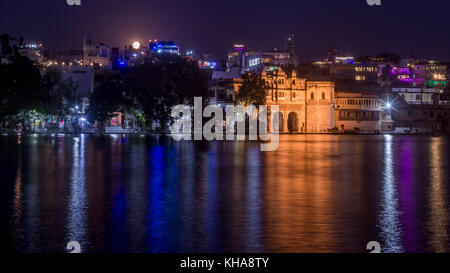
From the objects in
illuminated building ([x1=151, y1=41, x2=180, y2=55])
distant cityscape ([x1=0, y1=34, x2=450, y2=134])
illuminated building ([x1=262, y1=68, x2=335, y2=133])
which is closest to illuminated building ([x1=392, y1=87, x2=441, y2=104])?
distant cityscape ([x1=0, y1=34, x2=450, y2=134])

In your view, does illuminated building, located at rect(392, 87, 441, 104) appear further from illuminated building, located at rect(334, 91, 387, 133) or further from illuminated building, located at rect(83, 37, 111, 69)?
illuminated building, located at rect(83, 37, 111, 69)

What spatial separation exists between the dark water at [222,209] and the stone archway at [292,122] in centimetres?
10228

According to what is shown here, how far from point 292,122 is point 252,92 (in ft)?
86.2

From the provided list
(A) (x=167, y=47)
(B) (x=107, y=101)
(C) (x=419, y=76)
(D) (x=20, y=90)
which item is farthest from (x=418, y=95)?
(D) (x=20, y=90)

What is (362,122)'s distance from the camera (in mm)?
141375

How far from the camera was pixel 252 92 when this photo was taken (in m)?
116

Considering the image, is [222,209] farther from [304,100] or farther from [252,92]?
[304,100]

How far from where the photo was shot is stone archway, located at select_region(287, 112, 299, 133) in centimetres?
13762

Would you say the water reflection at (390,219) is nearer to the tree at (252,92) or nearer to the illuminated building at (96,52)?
the tree at (252,92)

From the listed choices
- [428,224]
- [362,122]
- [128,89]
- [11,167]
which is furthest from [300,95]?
[428,224]

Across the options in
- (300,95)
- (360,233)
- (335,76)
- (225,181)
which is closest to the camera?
(360,233)

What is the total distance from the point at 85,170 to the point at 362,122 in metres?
114

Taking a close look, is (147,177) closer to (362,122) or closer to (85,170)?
(85,170)

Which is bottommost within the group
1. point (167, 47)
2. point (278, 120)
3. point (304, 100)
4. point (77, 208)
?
point (77, 208)
